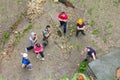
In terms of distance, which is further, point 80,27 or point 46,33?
point 80,27

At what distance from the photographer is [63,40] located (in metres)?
16.1

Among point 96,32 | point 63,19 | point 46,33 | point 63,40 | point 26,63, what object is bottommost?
point 26,63

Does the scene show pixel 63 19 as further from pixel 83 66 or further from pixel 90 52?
pixel 83 66

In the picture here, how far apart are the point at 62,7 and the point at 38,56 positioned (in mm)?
4025

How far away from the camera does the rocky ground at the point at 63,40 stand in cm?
1491

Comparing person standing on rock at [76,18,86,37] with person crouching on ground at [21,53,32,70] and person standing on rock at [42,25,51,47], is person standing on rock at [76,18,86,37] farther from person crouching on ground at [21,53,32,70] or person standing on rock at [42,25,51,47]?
person crouching on ground at [21,53,32,70]

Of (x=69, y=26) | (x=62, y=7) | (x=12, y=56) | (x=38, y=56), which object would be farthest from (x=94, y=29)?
(x=12, y=56)

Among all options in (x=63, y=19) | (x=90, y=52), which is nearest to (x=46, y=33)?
(x=63, y=19)

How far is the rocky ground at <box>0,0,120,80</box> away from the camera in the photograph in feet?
48.9

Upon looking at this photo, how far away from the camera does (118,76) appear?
1345 centimetres

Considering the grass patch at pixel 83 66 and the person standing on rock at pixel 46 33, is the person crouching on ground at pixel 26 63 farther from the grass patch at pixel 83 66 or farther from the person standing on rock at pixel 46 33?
the grass patch at pixel 83 66

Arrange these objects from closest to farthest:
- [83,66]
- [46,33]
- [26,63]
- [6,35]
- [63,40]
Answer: [26,63] → [83,66] → [46,33] → [63,40] → [6,35]

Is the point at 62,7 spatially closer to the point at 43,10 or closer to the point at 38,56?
the point at 43,10

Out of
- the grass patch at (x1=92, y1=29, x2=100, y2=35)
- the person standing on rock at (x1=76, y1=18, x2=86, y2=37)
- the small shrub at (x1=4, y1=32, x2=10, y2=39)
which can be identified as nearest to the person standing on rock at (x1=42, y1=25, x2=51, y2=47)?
the person standing on rock at (x1=76, y1=18, x2=86, y2=37)
